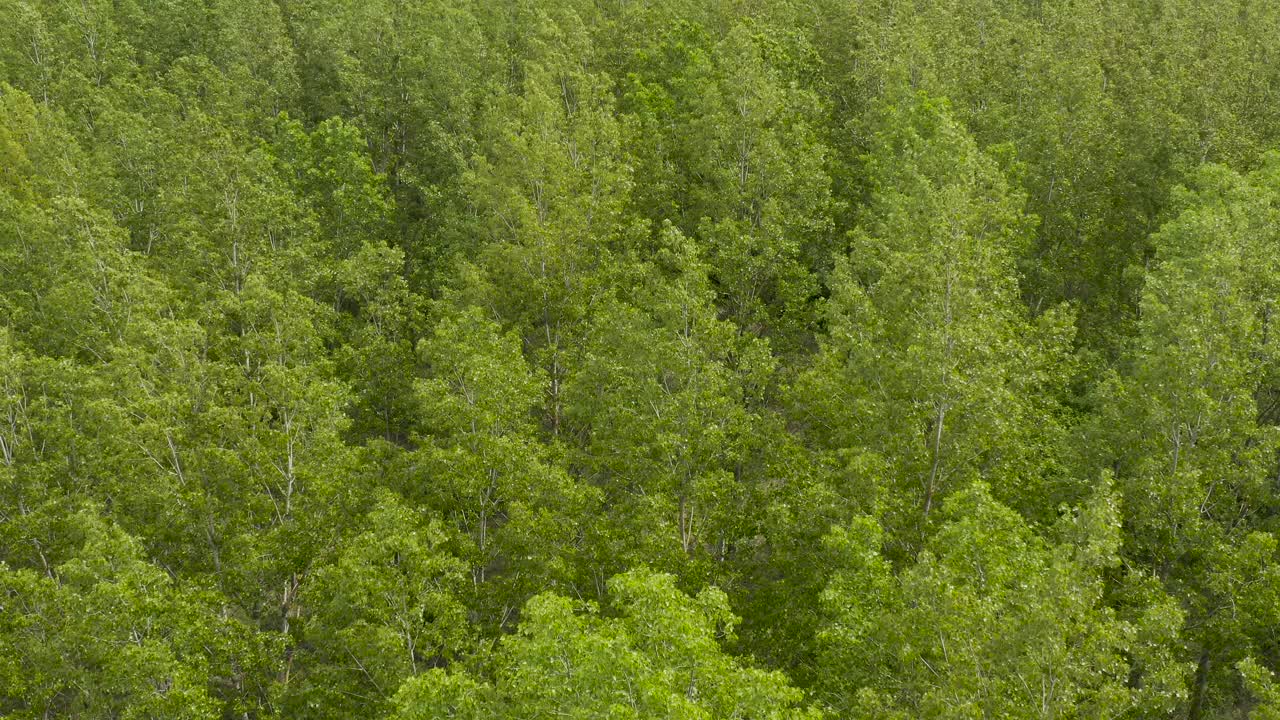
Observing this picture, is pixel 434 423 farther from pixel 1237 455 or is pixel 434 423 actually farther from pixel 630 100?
pixel 630 100

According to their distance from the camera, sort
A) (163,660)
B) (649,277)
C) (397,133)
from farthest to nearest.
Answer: (397,133) → (649,277) → (163,660)

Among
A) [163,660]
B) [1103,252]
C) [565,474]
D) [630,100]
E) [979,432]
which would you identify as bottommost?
[163,660]

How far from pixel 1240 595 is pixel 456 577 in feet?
84.4

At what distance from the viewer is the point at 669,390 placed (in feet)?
134

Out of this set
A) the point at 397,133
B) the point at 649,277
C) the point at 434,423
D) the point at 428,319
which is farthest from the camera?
the point at 397,133

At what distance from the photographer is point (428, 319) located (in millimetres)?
52250

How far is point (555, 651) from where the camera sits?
2502 cm

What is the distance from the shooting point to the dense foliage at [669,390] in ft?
94.2

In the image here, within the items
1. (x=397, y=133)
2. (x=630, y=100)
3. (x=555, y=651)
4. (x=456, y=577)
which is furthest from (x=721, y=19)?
(x=555, y=651)

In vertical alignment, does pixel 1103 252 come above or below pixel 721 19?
below

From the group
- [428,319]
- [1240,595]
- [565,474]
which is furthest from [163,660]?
[1240,595]

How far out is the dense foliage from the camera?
28703 millimetres

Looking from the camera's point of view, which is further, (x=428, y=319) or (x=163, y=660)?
(x=428, y=319)

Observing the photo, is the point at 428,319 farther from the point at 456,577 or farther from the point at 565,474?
the point at 456,577
